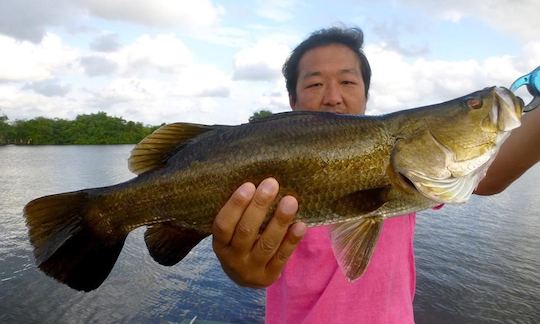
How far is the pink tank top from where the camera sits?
297cm

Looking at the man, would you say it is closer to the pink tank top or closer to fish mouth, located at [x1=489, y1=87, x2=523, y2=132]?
the pink tank top

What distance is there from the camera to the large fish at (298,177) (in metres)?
2.36

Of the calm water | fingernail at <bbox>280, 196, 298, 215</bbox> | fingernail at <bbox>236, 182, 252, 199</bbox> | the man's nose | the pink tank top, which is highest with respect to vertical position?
the man's nose

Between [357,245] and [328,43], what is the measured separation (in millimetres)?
2082

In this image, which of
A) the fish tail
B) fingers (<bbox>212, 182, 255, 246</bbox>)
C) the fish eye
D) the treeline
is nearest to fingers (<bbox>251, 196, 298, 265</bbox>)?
fingers (<bbox>212, 182, 255, 246</bbox>)

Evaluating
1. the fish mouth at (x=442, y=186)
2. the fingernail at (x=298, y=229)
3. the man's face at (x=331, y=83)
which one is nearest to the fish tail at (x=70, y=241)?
the fingernail at (x=298, y=229)

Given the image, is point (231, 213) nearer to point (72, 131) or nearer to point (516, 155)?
point (516, 155)

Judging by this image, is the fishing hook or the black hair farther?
the black hair

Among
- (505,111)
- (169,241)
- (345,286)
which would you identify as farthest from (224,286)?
(505,111)

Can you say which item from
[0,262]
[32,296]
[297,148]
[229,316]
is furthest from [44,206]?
[0,262]

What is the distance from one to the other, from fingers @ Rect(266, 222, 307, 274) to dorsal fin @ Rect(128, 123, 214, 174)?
83 centimetres

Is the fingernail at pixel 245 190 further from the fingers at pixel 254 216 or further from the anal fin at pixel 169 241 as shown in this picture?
the anal fin at pixel 169 241

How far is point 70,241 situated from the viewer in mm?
2588

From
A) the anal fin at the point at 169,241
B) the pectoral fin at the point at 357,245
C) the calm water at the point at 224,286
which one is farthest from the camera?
the calm water at the point at 224,286
